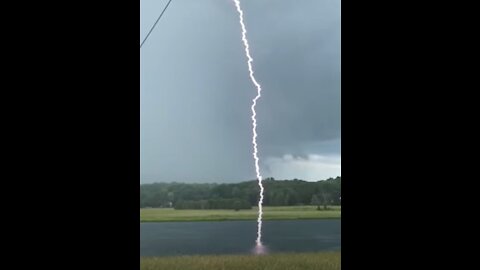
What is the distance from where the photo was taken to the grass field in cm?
466

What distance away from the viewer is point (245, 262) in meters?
4.87

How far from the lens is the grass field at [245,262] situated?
4.66 metres
